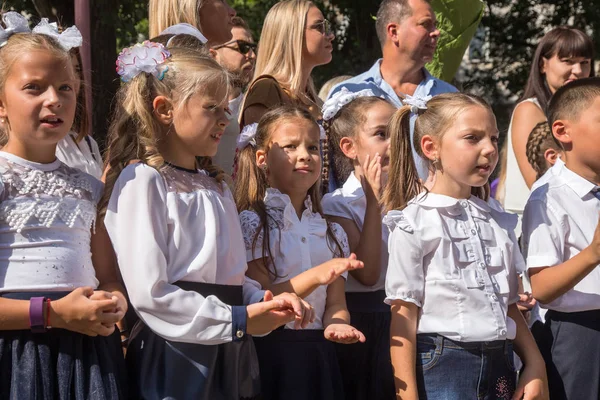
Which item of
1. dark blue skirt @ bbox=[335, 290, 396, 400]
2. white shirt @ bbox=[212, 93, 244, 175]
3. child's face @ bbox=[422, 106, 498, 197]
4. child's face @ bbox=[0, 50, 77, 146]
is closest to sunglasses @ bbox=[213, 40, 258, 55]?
white shirt @ bbox=[212, 93, 244, 175]

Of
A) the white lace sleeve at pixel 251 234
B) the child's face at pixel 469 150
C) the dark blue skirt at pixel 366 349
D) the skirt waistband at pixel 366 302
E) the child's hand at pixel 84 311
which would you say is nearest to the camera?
the child's hand at pixel 84 311

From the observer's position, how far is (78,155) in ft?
12.9

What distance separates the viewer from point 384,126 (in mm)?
4594

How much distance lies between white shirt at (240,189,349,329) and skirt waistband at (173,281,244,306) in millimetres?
384

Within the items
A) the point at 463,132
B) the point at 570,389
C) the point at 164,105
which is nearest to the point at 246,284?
the point at 164,105

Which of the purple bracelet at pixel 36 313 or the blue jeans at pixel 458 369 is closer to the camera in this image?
the purple bracelet at pixel 36 313

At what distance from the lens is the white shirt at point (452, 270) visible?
361cm

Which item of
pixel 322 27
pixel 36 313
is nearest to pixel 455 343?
pixel 36 313

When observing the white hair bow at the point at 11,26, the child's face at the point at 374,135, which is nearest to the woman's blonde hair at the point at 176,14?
the child's face at the point at 374,135

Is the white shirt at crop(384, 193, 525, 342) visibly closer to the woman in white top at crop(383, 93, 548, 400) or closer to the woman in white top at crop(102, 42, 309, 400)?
the woman in white top at crop(383, 93, 548, 400)

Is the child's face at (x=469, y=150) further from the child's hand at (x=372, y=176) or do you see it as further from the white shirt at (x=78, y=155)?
the white shirt at (x=78, y=155)

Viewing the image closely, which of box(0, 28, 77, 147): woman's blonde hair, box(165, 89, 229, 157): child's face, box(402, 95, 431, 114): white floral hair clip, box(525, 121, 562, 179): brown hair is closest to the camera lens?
box(0, 28, 77, 147): woman's blonde hair

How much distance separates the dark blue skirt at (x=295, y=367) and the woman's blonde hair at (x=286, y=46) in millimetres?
1613

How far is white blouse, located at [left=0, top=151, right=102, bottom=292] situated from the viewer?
313cm
